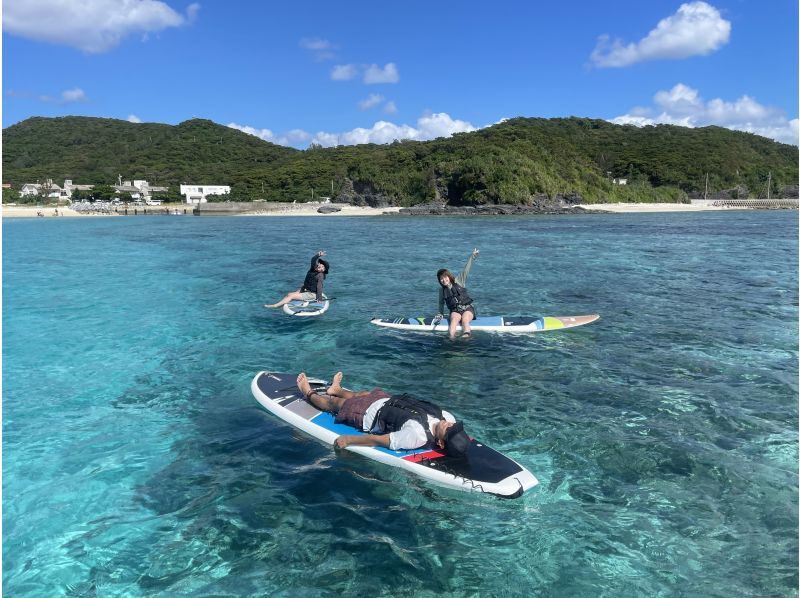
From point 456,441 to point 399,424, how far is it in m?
0.84

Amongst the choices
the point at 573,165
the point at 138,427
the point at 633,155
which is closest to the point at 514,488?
the point at 138,427

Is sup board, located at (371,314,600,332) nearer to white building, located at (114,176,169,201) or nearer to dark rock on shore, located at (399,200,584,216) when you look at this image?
dark rock on shore, located at (399,200,584,216)

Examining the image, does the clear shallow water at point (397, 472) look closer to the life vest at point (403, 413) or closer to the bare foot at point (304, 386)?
the life vest at point (403, 413)

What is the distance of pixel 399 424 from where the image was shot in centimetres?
677

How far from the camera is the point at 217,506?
614cm

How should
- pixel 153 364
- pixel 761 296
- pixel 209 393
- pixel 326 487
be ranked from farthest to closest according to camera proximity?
1. pixel 761 296
2. pixel 153 364
3. pixel 209 393
4. pixel 326 487

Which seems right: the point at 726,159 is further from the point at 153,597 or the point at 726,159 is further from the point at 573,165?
the point at 153,597

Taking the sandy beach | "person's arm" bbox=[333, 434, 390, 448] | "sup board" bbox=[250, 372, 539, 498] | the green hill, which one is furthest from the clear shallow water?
the green hill

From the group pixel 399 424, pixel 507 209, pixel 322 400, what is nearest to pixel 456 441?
pixel 399 424

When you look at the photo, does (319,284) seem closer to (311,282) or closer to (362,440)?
(311,282)

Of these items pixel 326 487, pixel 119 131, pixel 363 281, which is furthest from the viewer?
pixel 119 131

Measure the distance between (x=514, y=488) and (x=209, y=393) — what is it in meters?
6.29

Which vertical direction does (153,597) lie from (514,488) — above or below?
below

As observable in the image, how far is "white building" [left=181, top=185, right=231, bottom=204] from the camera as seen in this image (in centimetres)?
10968
